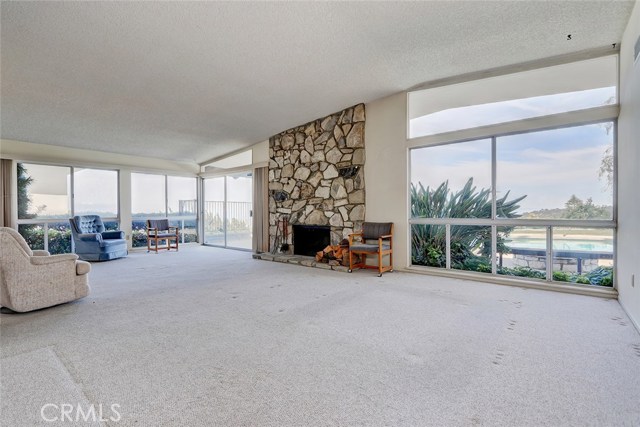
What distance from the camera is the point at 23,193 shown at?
629 cm

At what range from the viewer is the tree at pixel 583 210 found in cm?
372

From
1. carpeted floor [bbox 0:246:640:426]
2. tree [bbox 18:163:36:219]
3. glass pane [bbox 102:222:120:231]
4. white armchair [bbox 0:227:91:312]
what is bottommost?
carpeted floor [bbox 0:246:640:426]

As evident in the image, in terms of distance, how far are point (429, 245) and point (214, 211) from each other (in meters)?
6.21

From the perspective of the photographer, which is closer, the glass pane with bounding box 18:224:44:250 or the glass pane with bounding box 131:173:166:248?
the glass pane with bounding box 18:224:44:250

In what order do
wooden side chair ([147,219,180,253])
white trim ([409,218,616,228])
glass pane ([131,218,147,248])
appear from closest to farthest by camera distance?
white trim ([409,218,616,228]), wooden side chair ([147,219,180,253]), glass pane ([131,218,147,248])

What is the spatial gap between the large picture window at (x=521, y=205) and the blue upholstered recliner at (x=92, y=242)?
19.6 ft

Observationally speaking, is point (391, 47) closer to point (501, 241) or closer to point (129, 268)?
Answer: point (501, 241)

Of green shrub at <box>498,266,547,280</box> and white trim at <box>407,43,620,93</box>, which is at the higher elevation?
white trim at <box>407,43,620,93</box>

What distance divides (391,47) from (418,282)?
10.1ft

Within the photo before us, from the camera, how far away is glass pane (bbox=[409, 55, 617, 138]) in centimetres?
377

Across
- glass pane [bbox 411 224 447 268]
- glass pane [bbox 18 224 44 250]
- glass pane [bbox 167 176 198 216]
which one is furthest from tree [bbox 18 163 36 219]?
glass pane [bbox 411 224 447 268]

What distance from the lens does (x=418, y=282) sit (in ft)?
14.3

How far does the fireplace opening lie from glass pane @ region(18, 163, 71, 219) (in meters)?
5.11

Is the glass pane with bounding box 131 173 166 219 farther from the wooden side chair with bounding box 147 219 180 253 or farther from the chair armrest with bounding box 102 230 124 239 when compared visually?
the chair armrest with bounding box 102 230 124 239
